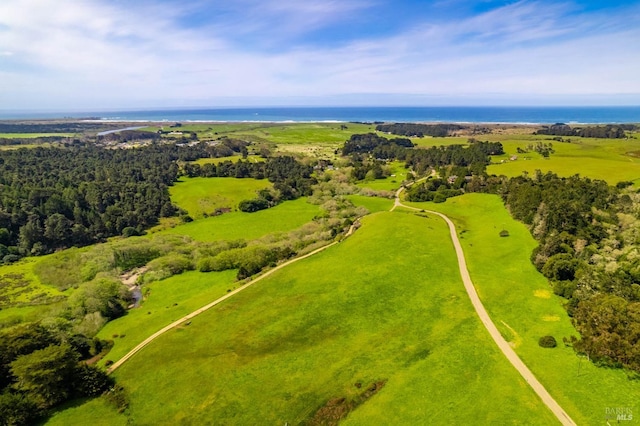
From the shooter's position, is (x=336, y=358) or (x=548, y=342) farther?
(x=336, y=358)

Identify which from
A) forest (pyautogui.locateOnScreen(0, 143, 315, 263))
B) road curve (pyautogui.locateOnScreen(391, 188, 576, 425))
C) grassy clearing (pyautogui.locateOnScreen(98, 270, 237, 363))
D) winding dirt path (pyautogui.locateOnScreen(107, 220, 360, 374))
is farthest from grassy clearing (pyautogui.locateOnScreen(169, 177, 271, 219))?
road curve (pyautogui.locateOnScreen(391, 188, 576, 425))

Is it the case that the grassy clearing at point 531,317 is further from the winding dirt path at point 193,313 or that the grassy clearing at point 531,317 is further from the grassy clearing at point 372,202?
the winding dirt path at point 193,313

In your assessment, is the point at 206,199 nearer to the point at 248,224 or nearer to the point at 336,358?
the point at 248,224

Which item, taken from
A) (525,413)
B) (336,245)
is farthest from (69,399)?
(336,245)

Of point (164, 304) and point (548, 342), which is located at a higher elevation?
point (548, 342)

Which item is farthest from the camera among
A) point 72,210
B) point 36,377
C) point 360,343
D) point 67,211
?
point 72,210

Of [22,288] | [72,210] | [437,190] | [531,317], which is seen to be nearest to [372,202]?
[437,190]

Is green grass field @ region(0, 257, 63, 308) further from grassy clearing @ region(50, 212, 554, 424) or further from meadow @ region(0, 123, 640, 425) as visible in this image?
grassy clearing @ region(50, 212, 554, 424)
